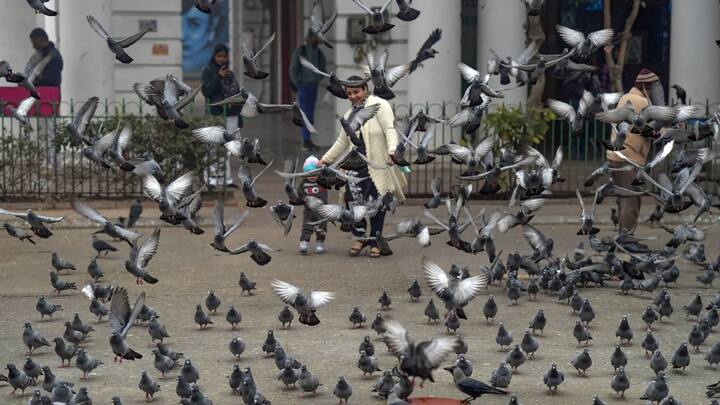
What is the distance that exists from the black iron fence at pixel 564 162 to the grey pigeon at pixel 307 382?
7909mm

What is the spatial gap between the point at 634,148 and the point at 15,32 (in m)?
10.3

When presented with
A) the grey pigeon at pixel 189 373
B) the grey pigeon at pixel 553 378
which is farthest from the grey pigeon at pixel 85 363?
the grey pigeon at pixel 553 378

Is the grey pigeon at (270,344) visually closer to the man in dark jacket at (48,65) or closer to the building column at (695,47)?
the man in dark jacket at (48,65)

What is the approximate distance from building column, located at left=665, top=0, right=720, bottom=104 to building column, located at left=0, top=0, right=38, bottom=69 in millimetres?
9597

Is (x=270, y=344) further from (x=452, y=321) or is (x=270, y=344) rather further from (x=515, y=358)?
(x=515, y=358)

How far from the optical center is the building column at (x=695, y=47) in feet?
67.4

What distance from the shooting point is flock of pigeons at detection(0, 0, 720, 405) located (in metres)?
9.15

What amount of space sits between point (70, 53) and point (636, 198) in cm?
989

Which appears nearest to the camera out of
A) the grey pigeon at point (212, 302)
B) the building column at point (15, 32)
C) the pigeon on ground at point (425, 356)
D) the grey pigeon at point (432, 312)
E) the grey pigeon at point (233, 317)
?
the pigeon on ground at point (425, 356)

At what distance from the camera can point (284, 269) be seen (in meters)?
13.7

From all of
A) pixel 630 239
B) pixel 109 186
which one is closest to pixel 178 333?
pixel 630 239

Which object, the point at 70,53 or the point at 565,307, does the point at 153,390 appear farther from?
the point at 70,53

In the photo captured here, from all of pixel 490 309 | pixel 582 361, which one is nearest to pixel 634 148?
pixel 490 309

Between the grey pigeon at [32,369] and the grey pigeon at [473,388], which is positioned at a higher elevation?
the grey pigeon at [473,388]
